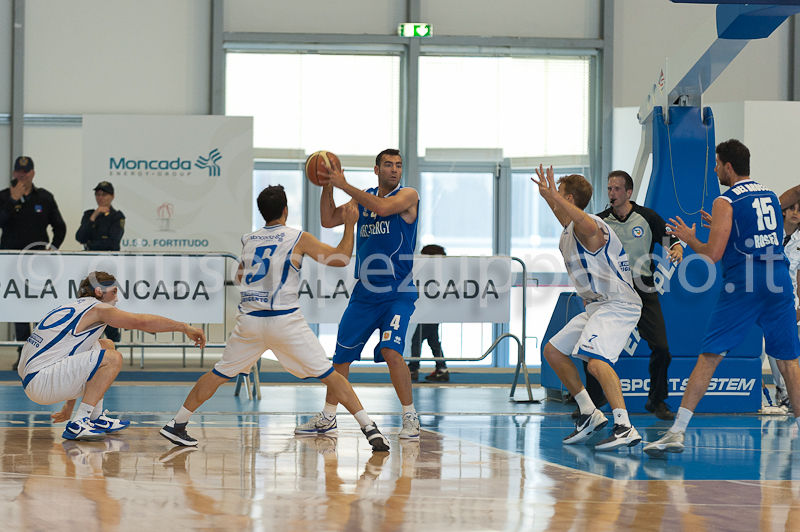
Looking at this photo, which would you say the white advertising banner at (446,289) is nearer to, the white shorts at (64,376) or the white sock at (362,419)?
the white shorts at (64,376)

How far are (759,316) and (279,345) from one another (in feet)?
10.6

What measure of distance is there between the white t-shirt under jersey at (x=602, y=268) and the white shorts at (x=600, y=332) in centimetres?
8

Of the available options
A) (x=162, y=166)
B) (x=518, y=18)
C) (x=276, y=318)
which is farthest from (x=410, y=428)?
(x=518, y=18)

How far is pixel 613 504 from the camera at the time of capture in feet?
13.2

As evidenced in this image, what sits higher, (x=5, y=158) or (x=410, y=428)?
(x=5, y=158)

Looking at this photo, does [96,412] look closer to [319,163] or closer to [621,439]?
[319,163]

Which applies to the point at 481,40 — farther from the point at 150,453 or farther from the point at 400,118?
the point at 150,453

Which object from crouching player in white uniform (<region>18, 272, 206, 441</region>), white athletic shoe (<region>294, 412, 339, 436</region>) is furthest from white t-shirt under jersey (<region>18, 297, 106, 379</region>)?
white athletic shoe (<region>294, 412, 339, 436</region>)

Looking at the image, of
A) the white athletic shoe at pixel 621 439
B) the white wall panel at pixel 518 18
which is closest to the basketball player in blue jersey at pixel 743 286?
the white athletic shoe at pixel 621 439

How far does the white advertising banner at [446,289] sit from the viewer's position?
30.0 feet

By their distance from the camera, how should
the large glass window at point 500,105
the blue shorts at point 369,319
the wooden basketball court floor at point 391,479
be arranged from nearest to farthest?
the wooden basketball court floor at point 391,479 → the blue shorts at point 369,319 → the large glass window at point 500,105

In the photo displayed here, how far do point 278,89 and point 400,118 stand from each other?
2103 millimetres

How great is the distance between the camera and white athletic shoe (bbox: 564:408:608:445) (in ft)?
18.9

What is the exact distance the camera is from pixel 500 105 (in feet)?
45.7
